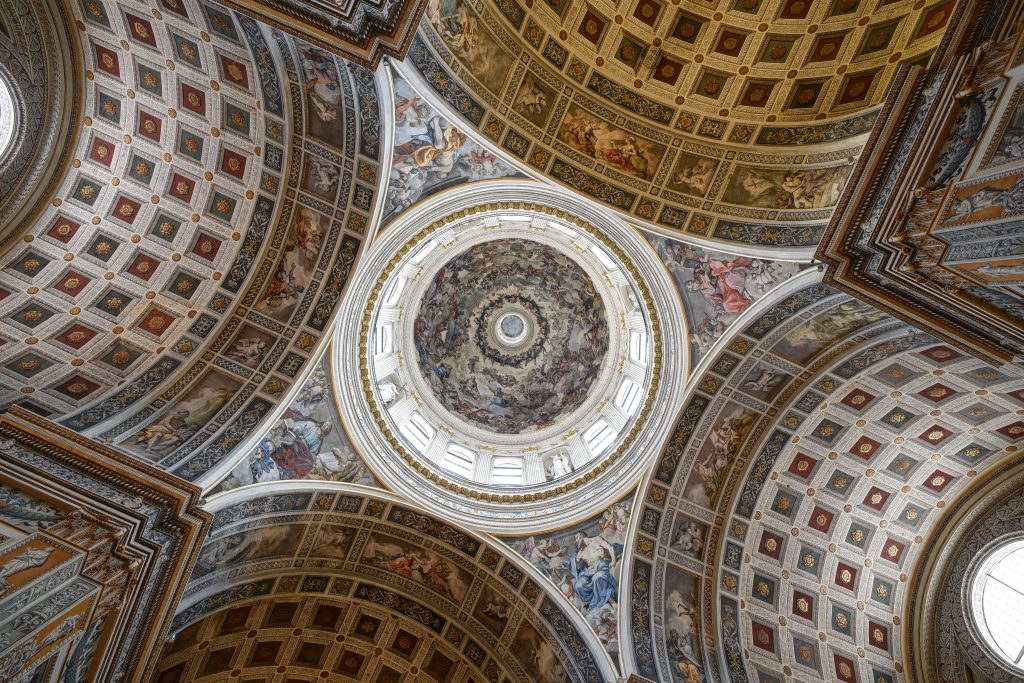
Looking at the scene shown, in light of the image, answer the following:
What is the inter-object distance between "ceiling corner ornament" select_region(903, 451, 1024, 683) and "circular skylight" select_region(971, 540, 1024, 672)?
290mm

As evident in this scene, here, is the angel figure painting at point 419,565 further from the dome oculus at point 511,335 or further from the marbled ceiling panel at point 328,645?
the dome oculus at point 511,335

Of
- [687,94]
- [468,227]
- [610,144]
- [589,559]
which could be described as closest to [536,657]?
[589,559]

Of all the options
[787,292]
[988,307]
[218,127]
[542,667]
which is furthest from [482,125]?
[542,667]

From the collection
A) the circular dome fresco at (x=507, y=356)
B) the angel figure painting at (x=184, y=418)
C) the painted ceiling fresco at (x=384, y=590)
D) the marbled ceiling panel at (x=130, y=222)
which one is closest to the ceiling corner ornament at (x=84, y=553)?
the angel figure painting at (x=184, y=418)

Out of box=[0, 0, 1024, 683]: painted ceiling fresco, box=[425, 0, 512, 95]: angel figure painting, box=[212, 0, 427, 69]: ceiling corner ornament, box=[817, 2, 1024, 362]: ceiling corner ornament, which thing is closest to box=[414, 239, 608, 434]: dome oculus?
box=[0, 0, 1024, 683]: painted ceiling fresco

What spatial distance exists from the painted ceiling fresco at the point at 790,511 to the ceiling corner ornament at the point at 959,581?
360mm

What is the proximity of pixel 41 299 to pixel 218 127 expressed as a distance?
626 cm

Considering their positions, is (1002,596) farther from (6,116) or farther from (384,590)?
(6,116)

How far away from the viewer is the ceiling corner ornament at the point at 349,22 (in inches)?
404

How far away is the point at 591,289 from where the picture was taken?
23266 millimetres

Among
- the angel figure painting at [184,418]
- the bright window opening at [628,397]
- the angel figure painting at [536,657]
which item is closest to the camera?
the angel figure painting at [184,418]

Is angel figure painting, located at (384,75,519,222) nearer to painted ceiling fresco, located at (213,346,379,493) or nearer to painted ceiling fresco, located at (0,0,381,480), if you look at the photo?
painted ceiling fresco, located at (0,0,381,480)

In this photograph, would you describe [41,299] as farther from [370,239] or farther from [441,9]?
[441,9]

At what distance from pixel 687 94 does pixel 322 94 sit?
8814 mm
